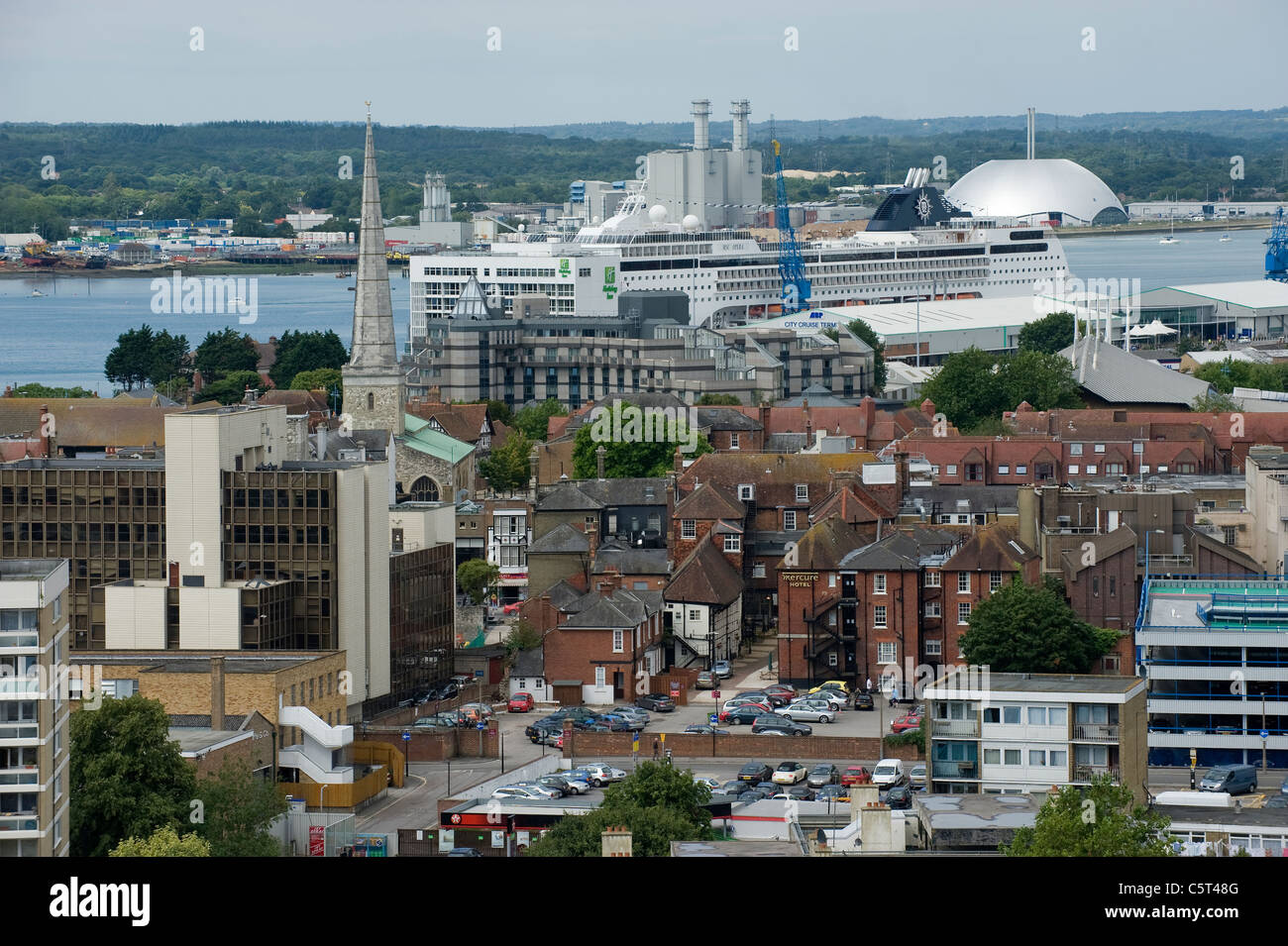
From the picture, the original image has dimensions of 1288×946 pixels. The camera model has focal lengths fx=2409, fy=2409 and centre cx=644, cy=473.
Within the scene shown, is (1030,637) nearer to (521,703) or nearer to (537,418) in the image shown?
(521,703)

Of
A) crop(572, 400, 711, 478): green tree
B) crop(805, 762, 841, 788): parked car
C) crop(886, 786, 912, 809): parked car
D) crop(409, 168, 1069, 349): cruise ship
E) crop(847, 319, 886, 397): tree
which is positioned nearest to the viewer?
crop(886, 786, 912, 809): parked car

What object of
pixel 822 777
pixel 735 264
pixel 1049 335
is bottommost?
pixel 822 777

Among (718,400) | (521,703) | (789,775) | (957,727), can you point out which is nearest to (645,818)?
(957,727)

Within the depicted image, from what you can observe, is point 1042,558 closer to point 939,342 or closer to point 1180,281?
point 939,342

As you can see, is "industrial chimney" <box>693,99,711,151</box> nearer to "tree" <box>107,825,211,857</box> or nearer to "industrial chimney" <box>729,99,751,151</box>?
"industrial chimney" <box>729,99,751,151</box>

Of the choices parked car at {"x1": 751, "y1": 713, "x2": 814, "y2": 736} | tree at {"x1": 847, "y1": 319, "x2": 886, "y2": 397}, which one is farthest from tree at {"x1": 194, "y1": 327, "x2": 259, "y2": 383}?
parked car at {"x1": 751, "y1": 713, "x2": 814, "y2": 736}

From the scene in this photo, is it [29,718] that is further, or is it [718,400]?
[718,400]

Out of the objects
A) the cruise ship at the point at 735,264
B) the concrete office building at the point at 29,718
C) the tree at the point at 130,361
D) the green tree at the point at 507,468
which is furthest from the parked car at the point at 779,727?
the tree at the point at 130,361
